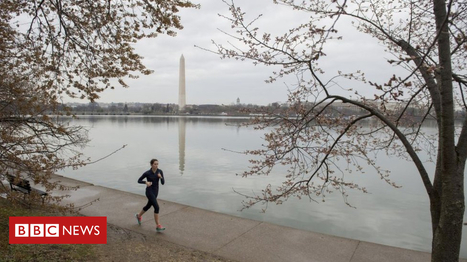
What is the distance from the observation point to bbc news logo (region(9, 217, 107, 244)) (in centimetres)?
542

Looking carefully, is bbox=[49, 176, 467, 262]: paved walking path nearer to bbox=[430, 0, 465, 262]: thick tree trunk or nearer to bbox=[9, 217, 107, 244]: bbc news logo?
bbox=[9, 217, 107, 244]: bbc news logo

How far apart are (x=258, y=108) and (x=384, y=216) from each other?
26.2 feet

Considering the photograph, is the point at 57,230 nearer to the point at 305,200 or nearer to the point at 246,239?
the point at 246,239

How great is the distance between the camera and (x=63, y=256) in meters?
5.11

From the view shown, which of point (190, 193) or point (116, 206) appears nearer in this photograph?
point (116, 206)

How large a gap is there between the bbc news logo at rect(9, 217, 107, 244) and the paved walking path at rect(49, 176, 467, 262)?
90 cm

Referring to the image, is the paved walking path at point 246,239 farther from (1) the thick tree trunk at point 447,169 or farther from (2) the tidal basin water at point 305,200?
(1) the thick tree trunk at point 447,169

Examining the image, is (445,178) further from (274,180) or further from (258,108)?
(274,180)

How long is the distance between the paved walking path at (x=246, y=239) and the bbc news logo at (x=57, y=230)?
90cm

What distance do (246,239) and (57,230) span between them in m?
3.74

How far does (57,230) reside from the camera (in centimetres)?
605

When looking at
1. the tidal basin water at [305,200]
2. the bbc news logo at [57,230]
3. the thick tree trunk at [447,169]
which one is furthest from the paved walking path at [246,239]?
the thick tree trunk at [447,169]

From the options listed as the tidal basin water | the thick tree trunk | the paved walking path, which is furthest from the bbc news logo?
the thick tree trunk

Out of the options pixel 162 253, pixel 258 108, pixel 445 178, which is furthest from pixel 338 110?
pixel 162 253
